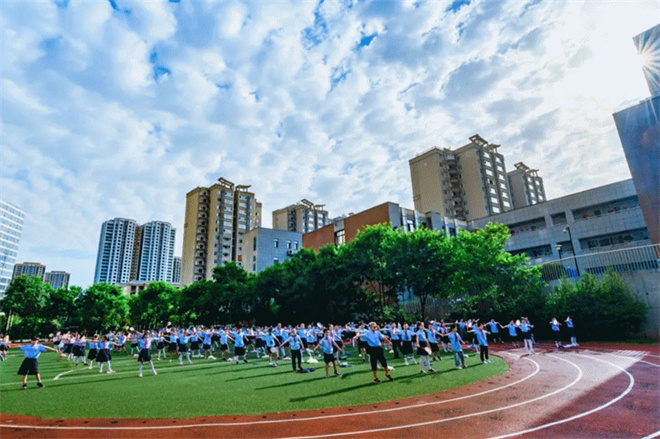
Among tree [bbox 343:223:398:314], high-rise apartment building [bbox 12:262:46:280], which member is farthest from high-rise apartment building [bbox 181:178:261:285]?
high-rise apartment building [bbox 12:262:46:280]

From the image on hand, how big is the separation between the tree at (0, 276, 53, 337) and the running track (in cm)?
5554

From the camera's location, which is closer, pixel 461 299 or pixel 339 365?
pixel 339 365

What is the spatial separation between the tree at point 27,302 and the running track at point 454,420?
55.5 m

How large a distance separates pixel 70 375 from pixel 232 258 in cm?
7722

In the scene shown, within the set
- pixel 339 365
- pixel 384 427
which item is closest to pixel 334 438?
pixel 384 427

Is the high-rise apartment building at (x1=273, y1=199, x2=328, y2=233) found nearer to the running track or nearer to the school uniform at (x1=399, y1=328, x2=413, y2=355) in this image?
the school uniform at (x1=399, y1=328, x2=413, y2=355)

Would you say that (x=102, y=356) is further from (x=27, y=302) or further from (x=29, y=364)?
(x=27, y=302)

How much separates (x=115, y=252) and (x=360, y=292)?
138 meters

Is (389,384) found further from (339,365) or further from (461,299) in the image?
(461,299)

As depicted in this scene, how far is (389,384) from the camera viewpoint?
40.7 feet

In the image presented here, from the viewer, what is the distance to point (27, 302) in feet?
172

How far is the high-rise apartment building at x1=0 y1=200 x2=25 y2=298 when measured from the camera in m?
112

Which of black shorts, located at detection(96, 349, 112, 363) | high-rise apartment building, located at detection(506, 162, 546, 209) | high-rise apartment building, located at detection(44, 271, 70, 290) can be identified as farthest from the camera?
high-rise apartment building, located at detection(44, 271, 70, 290)

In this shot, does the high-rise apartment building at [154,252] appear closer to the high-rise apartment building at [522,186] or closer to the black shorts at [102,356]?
the high-rise apartment building at [522,186]
